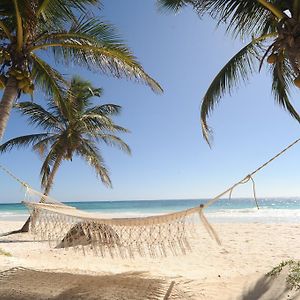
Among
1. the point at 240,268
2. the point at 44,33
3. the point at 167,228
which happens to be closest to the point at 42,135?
the point at 44,33

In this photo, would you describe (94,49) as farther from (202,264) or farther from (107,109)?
(107,109)

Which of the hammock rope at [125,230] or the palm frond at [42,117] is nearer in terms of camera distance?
the hammock rope at [125,230]

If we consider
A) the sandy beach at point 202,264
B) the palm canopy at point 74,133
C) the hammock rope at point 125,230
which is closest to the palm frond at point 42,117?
the palm canopy at point 74,133

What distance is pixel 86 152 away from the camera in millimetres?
8156

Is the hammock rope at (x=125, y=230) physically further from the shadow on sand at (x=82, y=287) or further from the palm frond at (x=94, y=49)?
the palm frond at (x=94, y=49)

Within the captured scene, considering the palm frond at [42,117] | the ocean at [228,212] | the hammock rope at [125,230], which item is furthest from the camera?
the ocean at [228,212]

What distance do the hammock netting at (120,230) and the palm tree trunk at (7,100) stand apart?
0.83m

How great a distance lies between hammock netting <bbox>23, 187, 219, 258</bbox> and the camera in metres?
2.45

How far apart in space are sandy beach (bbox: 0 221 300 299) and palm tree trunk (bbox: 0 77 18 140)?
4.65 feet

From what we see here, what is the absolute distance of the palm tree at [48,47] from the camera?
10.7 ft

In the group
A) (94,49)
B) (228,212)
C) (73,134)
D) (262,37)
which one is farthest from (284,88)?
(228,212)

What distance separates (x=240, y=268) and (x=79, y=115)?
17.3 ft

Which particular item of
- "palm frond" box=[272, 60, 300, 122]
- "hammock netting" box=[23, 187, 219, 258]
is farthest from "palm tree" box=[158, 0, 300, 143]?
"hammock netting" box=[23, 187, 219, 258]

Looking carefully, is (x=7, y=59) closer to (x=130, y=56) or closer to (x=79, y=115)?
(x=130, y=56)
